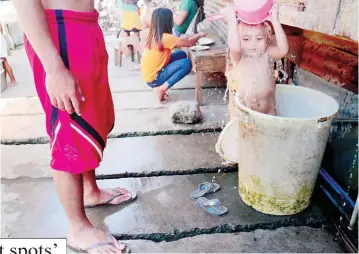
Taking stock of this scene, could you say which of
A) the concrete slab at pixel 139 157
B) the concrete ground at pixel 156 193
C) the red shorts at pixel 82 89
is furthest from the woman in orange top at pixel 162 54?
the red shorts at pixel 82 89

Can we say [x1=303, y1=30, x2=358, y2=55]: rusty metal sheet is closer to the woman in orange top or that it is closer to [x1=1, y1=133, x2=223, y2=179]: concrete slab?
[x1=1, y1=133, x2=223, y2=179]: concrete slab

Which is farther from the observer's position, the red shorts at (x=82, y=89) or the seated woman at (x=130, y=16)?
the seated woman at (x=130, y=16)

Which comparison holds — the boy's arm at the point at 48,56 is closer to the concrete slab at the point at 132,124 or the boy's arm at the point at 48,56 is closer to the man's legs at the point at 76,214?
the man's legs at the point at 76,214

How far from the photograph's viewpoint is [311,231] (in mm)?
2213

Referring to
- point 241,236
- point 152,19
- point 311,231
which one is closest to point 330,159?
point 311,231

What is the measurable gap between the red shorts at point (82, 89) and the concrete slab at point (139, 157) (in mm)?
1104

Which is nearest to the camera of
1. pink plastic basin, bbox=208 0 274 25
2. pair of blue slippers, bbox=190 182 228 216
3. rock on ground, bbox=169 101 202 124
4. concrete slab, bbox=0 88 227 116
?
pink plastic basin, bbox=208 0 274 25

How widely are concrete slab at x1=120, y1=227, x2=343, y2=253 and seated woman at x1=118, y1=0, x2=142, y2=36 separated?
6777 mm

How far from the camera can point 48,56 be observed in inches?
64.7

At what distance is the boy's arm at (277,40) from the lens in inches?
83.9

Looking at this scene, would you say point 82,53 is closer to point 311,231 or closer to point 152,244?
point 152,244

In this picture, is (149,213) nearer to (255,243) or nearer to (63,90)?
(255,243)

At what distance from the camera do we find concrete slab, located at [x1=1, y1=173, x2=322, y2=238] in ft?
7.52

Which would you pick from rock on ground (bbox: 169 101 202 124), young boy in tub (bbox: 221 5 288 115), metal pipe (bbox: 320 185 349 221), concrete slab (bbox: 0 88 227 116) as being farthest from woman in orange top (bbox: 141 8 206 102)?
metal pipe (bbox: 320 185 349 221)
